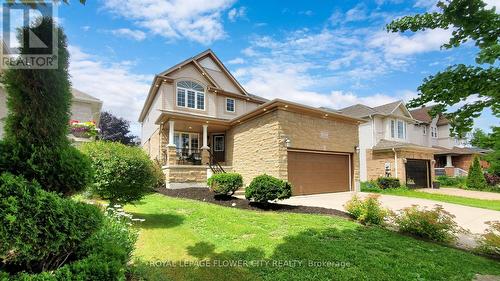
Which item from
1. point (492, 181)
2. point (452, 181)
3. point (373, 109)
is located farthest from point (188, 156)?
point (492, 181)

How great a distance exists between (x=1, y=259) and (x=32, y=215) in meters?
0.72

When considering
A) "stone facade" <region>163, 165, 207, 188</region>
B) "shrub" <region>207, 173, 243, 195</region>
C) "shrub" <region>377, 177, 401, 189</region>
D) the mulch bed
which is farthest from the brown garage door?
"stone facade" <region>163, 165, 207, 188</region>

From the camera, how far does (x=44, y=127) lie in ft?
9.16

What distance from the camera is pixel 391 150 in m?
19.5

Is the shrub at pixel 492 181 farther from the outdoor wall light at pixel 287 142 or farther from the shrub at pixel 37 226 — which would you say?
the shrub at pixel 37 226

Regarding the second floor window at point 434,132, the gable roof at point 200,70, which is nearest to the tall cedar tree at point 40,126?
the gable roof at point 200,70

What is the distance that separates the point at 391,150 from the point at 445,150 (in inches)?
491

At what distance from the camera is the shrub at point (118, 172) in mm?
6395

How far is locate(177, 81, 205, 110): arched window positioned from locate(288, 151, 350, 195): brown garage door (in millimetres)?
8887

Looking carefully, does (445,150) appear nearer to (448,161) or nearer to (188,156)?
(448,161)

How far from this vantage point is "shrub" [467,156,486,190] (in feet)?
67.8

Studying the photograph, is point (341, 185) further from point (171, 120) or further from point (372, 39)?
point (171, 120)

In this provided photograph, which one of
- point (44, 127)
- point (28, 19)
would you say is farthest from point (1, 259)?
point (28, 19)

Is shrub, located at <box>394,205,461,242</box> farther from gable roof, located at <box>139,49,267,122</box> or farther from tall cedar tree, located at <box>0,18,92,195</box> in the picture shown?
gable roof, located at <box>139,49,267,122</box>
